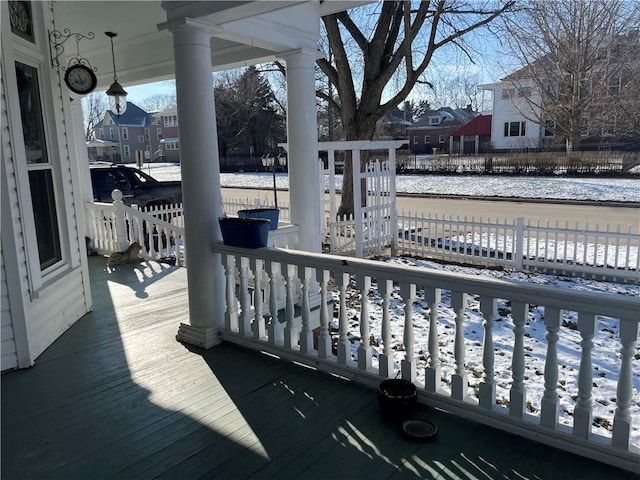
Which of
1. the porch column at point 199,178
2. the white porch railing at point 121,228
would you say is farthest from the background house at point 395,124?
the porch column at point 199,178

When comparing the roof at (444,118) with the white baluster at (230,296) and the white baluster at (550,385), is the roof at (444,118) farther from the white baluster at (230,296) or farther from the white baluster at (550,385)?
the white baluster at (550,385)

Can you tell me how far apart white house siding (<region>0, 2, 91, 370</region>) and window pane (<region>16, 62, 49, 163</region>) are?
0.07 m

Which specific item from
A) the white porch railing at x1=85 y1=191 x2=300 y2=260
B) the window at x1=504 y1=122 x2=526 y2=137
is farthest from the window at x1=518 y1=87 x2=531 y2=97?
the white porch railing at x1=85 y1=191 x2=300 y2=260

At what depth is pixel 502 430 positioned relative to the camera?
2.36 m

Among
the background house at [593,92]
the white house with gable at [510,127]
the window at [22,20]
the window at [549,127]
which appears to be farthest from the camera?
the white house with gable at [510,127]

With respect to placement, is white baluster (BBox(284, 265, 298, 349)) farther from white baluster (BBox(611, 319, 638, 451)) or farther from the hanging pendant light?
the hanging pendant light

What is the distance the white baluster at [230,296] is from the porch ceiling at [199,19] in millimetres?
1711

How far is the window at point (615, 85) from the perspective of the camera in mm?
20545

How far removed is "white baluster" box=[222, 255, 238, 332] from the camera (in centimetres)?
353

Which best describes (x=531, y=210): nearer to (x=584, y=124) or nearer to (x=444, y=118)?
(x=584, y=124)

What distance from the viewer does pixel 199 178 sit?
135 inches

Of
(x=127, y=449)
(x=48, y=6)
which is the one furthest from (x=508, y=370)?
(x=48, y=6)

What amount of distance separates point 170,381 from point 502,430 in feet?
6.50

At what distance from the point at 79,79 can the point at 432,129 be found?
3996cm
